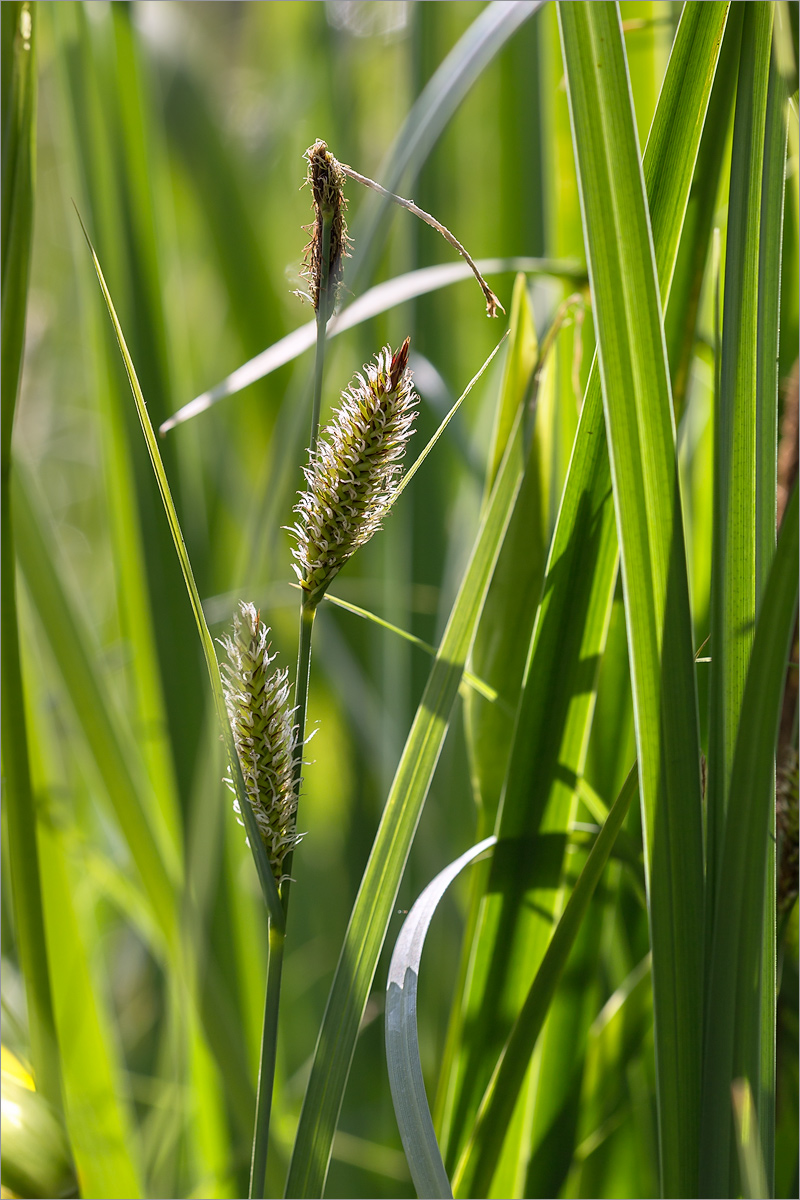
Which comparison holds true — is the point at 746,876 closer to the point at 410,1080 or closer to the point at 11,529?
the point at 410,1080

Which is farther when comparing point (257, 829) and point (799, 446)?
point (799, 446)

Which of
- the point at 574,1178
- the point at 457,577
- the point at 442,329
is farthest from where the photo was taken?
the point at 442,329

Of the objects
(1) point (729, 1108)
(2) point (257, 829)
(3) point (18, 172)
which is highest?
(3) point (18, 172)

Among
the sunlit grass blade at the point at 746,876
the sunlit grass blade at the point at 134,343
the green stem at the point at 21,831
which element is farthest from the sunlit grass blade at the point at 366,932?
the sunlit grass blade at the point at 134,343

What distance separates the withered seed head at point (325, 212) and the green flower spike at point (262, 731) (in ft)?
0.34

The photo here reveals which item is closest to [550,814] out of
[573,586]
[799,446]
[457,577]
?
[573,586]

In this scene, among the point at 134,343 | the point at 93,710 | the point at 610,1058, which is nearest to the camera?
the point at 610,1058

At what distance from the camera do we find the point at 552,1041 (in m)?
0.46

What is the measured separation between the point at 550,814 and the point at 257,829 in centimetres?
19

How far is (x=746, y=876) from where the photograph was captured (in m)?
0.28

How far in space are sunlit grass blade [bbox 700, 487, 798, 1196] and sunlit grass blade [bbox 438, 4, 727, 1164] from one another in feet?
0.31

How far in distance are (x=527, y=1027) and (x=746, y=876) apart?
12 centimetres

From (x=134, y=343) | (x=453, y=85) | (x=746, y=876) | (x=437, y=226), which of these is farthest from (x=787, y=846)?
(x=134, y=343)

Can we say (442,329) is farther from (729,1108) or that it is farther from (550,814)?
(729,1108)
